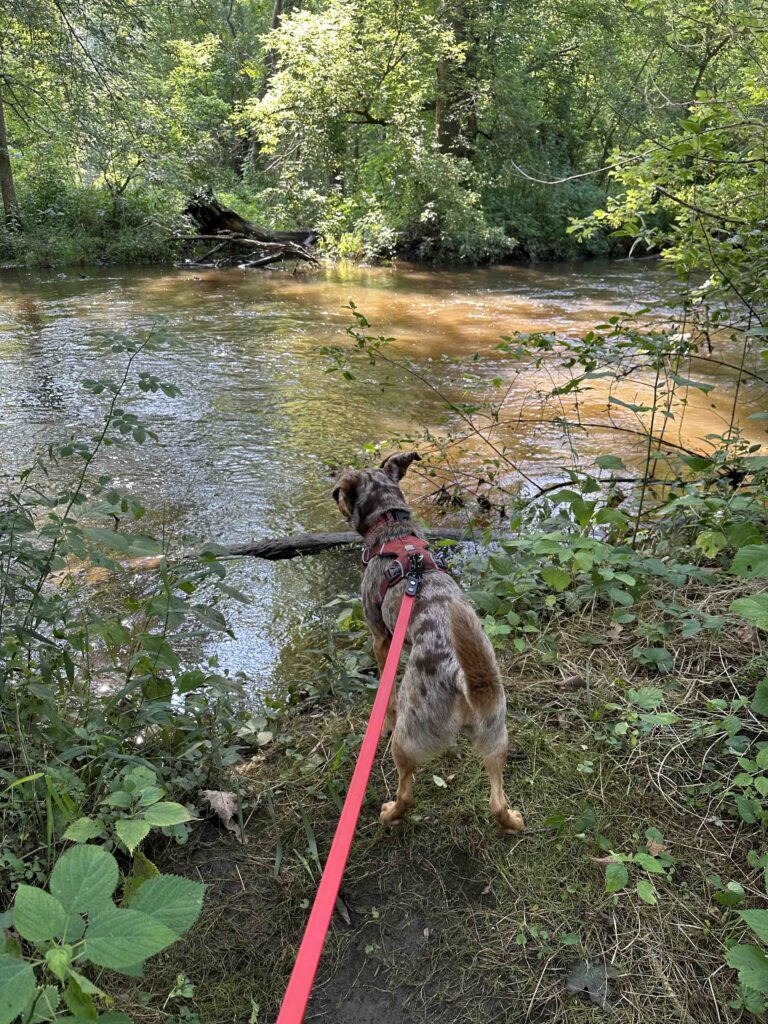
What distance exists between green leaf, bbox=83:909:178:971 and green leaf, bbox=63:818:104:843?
2.71 ft

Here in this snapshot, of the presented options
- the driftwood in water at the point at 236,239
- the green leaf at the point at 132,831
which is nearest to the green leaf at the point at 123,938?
the green leaf at the point at 132,831

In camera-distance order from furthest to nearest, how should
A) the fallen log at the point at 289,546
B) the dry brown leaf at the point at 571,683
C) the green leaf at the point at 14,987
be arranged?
the fallen log at the point at 289,546 → the dry brown leaf at the point at 571,683 → the green leaf at the point at 14,987

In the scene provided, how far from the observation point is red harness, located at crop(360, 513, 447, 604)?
2.88m

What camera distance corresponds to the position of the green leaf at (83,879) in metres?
1.14

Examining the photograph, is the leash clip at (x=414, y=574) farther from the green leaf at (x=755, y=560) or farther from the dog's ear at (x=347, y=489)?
the green leaf at (x=755, y=560)

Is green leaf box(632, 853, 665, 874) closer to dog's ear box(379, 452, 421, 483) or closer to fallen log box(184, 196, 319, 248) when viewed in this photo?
dog's ear box(379, 452, 421, 483)

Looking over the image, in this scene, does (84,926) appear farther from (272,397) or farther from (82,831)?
(272,397)

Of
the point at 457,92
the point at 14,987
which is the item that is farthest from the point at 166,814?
the point at 457,92

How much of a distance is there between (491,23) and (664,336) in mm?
20000

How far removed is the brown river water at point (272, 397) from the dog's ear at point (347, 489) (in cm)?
105

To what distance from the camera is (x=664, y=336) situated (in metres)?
3.96

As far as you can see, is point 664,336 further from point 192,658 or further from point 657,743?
point 192,658

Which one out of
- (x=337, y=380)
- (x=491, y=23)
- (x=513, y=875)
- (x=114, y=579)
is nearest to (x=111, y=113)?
(x=337, y=380)

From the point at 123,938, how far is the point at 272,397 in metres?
8.21
